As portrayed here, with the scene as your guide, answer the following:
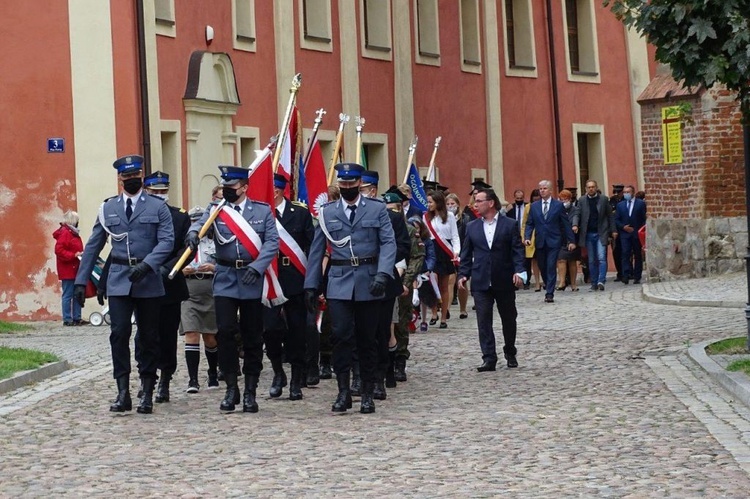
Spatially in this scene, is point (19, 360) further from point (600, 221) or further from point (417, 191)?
point (600, 221)

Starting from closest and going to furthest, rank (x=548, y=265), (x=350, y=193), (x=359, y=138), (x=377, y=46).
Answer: (x=350, y=193)
(x=359, y=138)
(x=548, y=265)
(x=377, y=46)

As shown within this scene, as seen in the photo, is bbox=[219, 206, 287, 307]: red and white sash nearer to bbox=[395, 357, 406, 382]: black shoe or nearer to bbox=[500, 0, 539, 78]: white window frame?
bbox=[395, 357, 406, 382]: black shoe

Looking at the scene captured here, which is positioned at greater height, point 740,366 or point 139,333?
point 139,333

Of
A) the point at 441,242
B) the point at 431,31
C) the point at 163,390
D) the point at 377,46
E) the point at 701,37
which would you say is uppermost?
the point at 431,31

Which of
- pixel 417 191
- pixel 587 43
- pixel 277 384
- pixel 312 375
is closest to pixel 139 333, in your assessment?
pixel 277 384

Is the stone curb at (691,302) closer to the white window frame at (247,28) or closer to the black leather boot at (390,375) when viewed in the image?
the white window frame at (247,28)

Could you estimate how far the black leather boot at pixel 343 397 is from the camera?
1346 centimetres

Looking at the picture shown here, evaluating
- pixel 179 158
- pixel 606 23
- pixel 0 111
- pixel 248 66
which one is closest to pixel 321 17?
pixel 248 66

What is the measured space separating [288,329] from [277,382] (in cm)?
44

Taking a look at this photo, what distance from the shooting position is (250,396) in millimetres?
13500

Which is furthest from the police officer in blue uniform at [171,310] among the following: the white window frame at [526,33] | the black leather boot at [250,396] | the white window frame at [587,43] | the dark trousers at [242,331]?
the white window frame at [587,43]

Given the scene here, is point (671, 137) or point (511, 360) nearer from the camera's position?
point (511, 360)

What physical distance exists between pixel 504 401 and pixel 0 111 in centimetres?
1513

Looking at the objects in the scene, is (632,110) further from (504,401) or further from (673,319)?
(504,401)
